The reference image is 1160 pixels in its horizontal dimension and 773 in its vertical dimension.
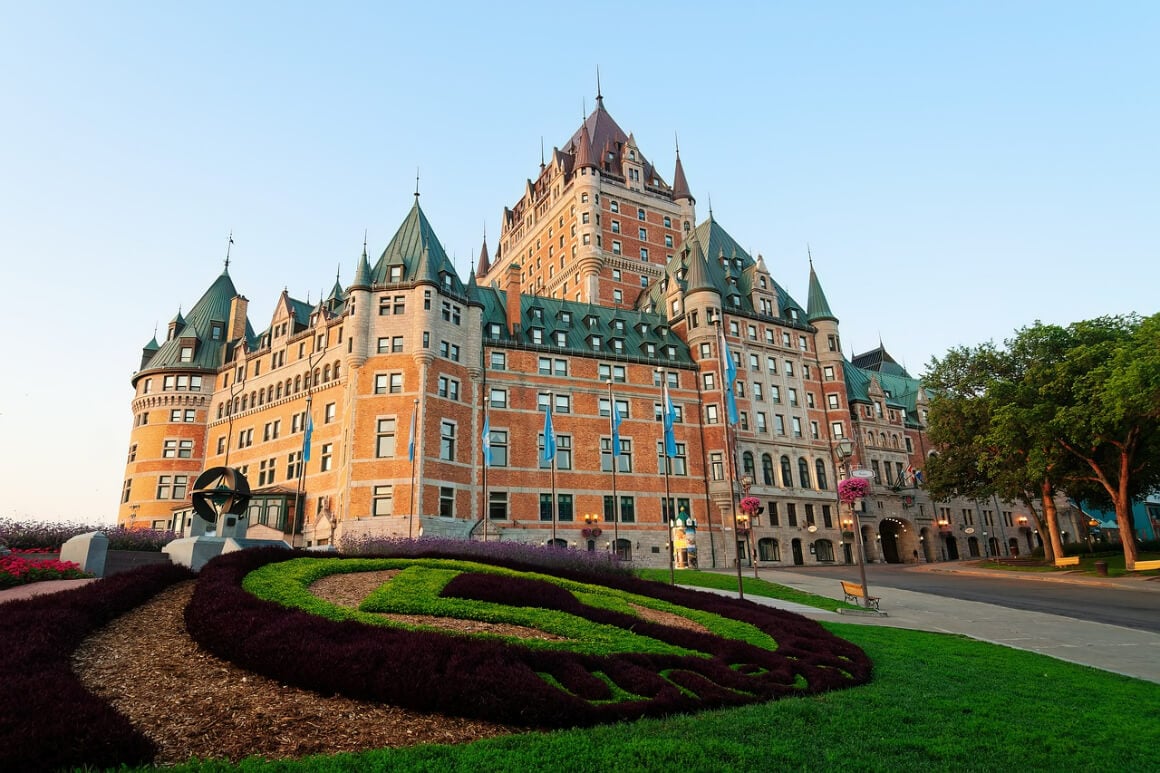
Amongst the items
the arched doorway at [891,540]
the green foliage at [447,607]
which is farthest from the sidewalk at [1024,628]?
the arched doorway at [891,540]

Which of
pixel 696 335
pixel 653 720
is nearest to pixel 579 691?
pixel 653 720

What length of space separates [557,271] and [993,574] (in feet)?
174

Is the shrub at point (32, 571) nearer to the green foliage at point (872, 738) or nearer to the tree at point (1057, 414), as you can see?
the green foliage at point (872, 738)

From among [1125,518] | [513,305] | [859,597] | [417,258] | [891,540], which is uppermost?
[417,258]

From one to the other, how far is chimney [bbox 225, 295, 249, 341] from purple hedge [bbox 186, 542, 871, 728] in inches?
2102

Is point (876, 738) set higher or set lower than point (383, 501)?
lower

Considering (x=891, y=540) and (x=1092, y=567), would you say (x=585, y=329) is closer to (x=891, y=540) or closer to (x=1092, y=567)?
(x=891, y=540)

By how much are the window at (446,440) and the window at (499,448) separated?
11.4ft

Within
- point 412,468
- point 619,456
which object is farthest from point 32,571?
point 619,456

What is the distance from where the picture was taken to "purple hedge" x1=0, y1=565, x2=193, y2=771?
573cm

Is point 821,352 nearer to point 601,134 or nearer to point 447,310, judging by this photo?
point 447,310

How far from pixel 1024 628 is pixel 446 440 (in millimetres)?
33745

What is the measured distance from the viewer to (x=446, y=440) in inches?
1777

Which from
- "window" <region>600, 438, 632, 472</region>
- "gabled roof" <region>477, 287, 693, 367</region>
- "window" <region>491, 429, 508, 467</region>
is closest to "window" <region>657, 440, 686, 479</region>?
"window" <region>600, 438, 632, 472</region>
